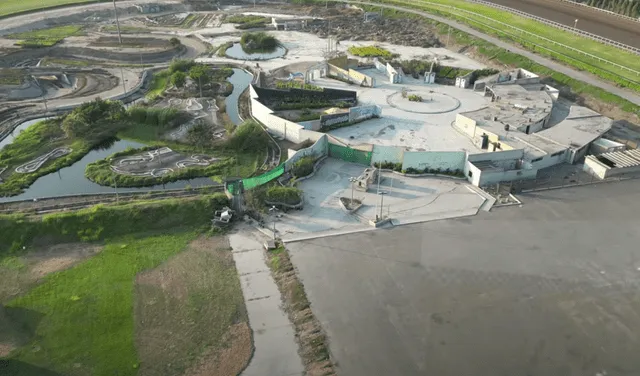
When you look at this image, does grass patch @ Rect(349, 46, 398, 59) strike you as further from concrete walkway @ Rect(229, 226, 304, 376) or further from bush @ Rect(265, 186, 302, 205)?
concrete walkway @ Rect(229, 226, 304, 376)

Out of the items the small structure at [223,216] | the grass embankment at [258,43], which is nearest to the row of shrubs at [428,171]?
the small structure at [223,216]

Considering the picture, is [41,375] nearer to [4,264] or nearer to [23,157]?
[4,264]

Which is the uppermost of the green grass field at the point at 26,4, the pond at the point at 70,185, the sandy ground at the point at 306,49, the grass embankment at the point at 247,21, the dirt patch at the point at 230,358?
the green grass field at the point at 26,4

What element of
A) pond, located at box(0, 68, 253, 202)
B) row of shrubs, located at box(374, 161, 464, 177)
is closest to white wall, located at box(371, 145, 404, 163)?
row of shrubs, located at box(374, 161, 464, 177)

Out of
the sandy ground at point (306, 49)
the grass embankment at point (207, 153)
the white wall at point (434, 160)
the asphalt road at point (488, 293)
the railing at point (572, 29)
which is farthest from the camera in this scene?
the sandy ground at point (306, 49)

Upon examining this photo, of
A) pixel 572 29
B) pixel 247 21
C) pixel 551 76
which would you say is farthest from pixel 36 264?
pixel 572 29

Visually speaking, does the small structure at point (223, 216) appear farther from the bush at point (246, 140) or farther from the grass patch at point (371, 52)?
the grass patch at point (371, 52)
